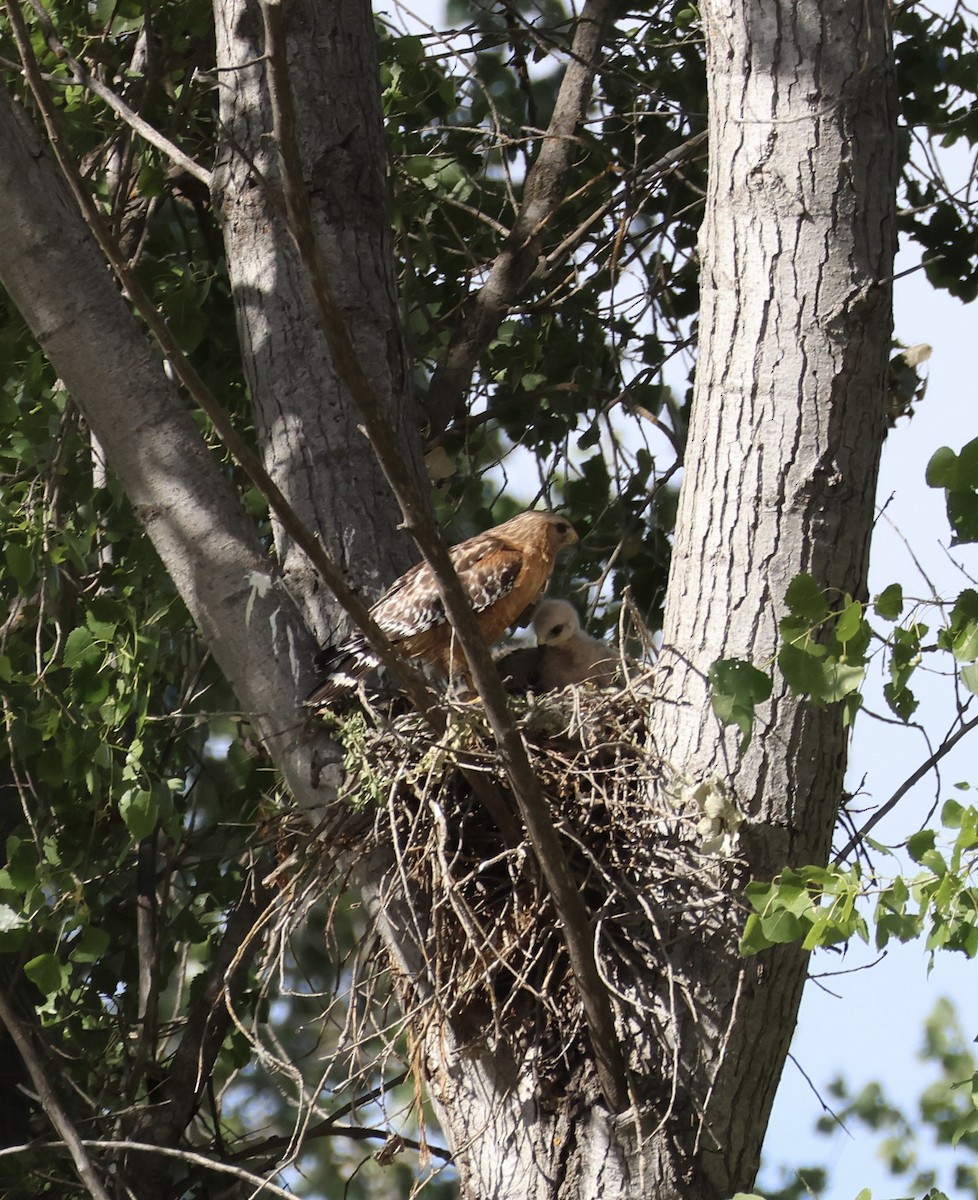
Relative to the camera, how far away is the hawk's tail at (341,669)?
3.21m

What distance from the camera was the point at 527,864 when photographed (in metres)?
3.04

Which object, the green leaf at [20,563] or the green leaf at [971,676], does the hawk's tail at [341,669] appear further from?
the green leaf at [971,676]

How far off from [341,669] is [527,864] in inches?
24.4

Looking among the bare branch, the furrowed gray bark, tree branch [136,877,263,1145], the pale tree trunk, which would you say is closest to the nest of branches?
the pale tree trunk

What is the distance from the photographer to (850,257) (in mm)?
2975

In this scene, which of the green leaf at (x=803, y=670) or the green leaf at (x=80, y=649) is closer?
A: the green leaf at (x=803, y=670)

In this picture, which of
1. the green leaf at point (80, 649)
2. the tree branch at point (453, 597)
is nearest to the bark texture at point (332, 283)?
the green leaf at point (80, 649)

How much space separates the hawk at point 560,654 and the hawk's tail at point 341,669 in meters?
1.10

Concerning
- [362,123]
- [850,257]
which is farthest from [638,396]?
[850,257]

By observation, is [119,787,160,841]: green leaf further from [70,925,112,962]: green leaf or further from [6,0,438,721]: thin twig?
[6,0,438,721]: thin twig

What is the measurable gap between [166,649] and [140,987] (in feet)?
3.70

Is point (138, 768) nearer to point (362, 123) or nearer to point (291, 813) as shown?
point (291, 813)

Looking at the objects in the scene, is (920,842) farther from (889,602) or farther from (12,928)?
(12,928)

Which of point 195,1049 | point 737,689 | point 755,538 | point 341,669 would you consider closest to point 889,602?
point 737,689
